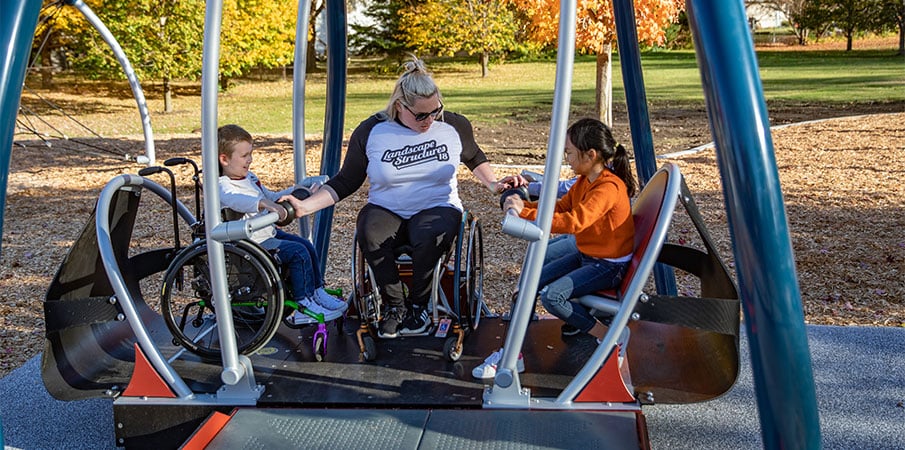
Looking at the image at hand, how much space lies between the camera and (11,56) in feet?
9.64

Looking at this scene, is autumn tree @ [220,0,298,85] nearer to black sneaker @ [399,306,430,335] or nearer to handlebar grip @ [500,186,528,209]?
black sneaker @ [399,306,430,335]

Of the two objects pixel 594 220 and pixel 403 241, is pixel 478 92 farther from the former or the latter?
pixel 594 220

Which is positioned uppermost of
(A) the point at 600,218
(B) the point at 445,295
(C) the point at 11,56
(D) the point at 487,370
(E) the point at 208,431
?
(C) the point at 11,56

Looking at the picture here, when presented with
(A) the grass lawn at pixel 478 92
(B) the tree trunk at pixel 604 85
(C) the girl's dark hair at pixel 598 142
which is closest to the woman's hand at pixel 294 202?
(C) the girl's dark hair at pixel 598 142

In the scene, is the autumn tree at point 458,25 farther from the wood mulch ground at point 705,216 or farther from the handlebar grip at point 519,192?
the handlebar grip at point 519,192

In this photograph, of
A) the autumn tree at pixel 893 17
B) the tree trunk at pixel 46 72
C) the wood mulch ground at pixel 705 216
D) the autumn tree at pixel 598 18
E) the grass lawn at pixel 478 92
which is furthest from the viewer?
the autumn tree at pixel 893 17

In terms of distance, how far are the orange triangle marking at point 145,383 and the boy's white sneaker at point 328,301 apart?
848 millimetres

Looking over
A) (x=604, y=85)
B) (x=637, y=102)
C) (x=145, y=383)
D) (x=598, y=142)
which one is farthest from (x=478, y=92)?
(x=145, y=383)

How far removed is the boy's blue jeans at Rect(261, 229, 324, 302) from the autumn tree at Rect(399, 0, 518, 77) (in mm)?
22770

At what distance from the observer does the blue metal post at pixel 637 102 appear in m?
4.82

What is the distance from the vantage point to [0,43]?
292 centimetres

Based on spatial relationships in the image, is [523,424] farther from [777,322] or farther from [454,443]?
[777,322]

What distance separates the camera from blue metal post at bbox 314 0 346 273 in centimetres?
562

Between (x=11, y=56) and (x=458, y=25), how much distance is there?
81.3ft
